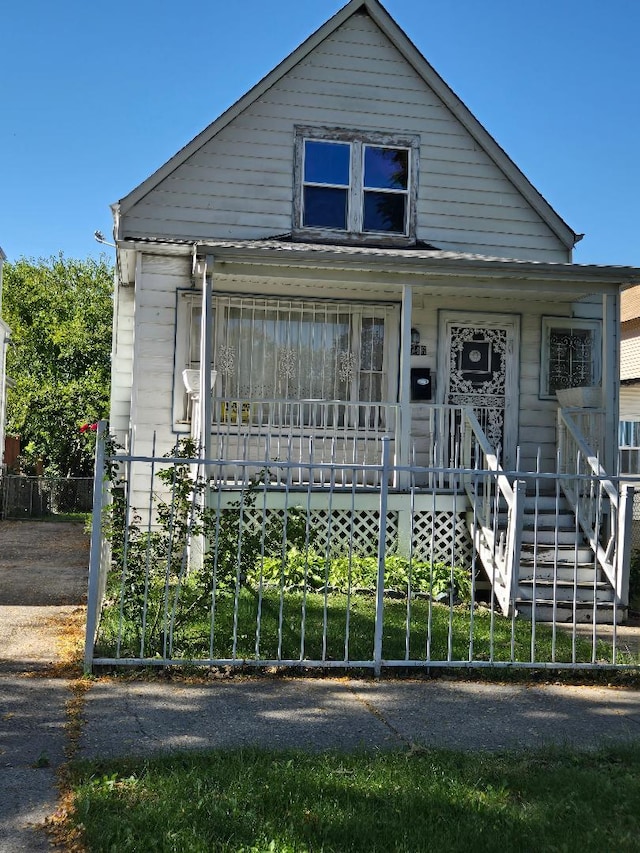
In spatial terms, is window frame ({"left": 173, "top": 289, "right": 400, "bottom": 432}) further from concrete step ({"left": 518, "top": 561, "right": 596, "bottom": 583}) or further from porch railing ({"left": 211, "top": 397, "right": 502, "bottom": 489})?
concrete step ({"left": 518, "top": 561, "right": 596, "bottom": 583})

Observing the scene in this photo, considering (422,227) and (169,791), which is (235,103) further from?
(169,791)

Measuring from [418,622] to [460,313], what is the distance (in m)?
6.05

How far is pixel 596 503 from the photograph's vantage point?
37.3 feet

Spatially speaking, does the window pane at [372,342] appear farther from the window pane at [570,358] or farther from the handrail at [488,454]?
the window pane at [570,358]

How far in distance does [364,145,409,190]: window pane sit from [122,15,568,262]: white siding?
299 millimetres

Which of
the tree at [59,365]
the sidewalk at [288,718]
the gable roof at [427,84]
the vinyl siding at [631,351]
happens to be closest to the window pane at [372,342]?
the gable roof at [427,84]

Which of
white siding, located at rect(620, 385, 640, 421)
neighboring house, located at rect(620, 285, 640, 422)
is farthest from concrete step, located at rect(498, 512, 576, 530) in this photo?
neighboring house, located at rect(620, 285, 640, 422)

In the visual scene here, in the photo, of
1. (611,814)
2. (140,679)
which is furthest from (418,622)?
(611,814)

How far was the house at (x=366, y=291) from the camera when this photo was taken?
12.2 metres

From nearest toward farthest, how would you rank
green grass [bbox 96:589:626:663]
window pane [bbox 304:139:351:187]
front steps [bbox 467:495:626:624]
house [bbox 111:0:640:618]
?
green grass [bbox 96:589:626:663], front steps [bbox 467:495:626:624], house [bbox 111:0:640:618], window pane [bbox 304:139:351:187]

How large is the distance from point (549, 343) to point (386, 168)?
12.1 feet

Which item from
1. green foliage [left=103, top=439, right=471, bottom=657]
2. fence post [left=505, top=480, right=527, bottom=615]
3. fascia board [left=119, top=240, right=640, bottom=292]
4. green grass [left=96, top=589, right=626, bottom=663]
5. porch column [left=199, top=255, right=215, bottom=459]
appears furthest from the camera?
fascia board [left=119, top=240, right=640, bottom=292]

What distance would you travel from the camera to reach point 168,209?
44.2ft

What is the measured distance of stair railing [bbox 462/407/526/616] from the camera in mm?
9094
